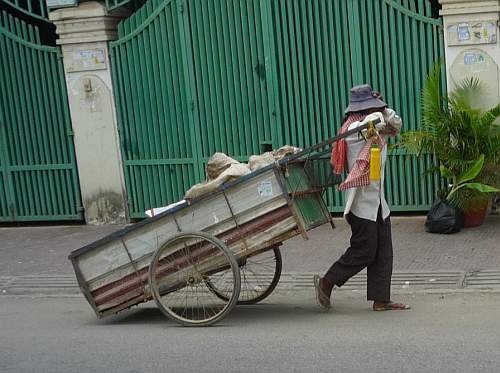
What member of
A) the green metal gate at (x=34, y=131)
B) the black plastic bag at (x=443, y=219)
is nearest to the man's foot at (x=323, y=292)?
the black plastic bag at (x=443, y=219)

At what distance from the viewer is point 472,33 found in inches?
356

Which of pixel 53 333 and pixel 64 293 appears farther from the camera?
pixel 64 293

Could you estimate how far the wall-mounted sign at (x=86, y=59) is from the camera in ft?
34.4

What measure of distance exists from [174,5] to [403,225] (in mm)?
3810

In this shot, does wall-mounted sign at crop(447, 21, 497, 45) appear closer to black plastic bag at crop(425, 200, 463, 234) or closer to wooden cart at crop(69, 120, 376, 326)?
black plastic bag at crop(425, 200, 463, 234)

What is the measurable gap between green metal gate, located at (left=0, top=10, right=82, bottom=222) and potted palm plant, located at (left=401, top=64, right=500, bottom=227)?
454 centimetres

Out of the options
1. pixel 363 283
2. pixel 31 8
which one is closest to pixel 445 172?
pixel 363 283

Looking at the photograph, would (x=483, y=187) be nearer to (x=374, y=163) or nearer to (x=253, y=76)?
(x=374, y=163)

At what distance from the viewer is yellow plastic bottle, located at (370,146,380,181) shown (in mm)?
6016

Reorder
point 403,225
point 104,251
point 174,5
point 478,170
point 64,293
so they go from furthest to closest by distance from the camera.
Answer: point 174,5
point 403,225
point 478,170
point 64,293
point 104,251

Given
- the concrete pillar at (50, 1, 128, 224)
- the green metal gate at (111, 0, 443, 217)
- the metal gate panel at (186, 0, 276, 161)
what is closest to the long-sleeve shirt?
the green metal gate at (111, 0, 443, 217)

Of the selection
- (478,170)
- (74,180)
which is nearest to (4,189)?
(74,180)

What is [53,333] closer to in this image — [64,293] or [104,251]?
[104,251]

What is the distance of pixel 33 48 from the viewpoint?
10766 millimetres
